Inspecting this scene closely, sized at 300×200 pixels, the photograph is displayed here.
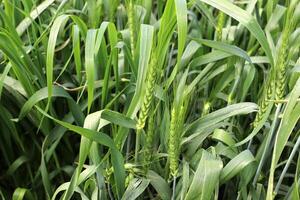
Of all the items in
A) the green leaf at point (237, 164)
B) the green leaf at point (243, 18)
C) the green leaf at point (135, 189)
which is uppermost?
the green leaf at point (243, 18)

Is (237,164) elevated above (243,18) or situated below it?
below

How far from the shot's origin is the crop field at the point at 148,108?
851 mm

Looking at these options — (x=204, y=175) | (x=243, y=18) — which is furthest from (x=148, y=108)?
(x=243, y=18)

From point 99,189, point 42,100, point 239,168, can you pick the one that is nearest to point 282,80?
point 239,168

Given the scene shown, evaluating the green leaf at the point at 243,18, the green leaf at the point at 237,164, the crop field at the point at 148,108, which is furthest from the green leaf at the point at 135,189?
the green leaf at the point at 243,18

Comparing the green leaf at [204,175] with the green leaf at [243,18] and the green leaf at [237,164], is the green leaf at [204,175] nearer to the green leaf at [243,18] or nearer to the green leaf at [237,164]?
the green leaf at [237,164]

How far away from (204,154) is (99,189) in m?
0.22

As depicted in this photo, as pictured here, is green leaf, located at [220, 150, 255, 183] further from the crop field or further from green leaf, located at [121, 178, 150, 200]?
green leaf, located at [121, 178, 150, 200]

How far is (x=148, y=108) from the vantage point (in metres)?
0.81

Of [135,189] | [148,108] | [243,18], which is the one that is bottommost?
[135,189]

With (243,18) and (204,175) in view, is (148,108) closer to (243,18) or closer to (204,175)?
(204,175)

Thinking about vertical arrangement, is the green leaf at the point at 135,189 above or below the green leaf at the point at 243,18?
below

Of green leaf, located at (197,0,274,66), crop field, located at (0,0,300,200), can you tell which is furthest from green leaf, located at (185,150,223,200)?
green leaf, located at (197,0,274,66)

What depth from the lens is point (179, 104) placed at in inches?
32.4
